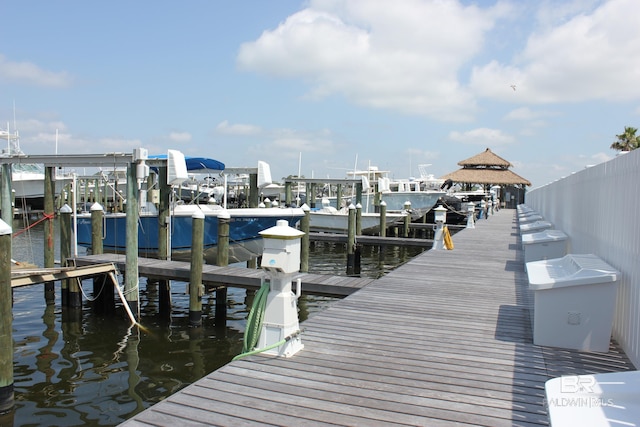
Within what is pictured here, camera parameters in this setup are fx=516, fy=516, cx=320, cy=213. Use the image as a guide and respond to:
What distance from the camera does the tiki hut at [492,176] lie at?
4838 centimetres

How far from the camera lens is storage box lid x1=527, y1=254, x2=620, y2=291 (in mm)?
4664

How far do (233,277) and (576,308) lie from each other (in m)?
6.68

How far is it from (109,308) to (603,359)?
395 inches

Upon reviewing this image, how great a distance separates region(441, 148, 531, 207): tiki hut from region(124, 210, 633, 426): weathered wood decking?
42.8m

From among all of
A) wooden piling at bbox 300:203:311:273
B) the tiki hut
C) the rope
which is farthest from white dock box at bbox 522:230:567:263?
the tiki hut

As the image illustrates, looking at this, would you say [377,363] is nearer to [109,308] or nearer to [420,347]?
[420,347]

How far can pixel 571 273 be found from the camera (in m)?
5.16

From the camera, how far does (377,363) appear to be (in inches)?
179

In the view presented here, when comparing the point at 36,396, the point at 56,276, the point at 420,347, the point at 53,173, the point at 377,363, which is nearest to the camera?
the point at 377,363

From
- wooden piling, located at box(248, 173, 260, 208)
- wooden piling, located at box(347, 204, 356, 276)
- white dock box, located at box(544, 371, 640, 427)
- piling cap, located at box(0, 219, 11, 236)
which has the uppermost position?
wooden piling, located at box(248, 173, 260, 208)

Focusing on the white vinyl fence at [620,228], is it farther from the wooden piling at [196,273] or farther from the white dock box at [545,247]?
the wooden piling at [196,273]

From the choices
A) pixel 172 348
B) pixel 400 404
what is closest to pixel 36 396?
pixel 172 348

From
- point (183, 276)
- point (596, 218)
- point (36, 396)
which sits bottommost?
point (36, 396)

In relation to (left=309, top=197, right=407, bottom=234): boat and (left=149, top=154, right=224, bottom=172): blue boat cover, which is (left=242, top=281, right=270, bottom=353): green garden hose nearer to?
(left=149, top=154, right=224, bottom=172): blue boat cover
